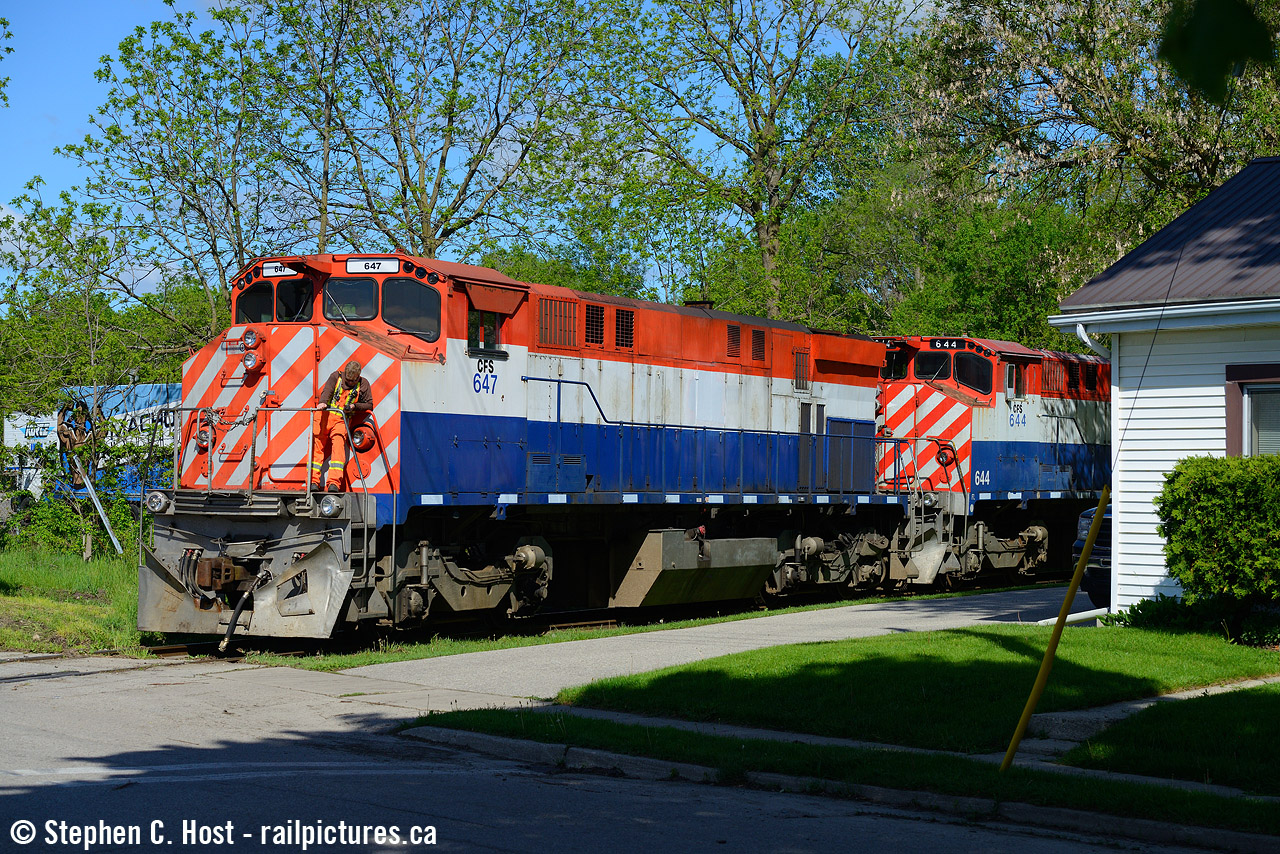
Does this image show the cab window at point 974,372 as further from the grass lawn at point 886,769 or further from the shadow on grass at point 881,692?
the grass lawn at point 886,769

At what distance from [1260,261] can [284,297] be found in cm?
1137

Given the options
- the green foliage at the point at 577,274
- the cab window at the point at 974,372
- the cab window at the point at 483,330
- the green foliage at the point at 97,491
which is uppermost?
the green foliage at the point at 577,274

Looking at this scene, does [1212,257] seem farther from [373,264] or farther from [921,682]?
[373,264]

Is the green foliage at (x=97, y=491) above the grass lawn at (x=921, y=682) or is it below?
above

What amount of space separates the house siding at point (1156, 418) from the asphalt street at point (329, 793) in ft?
24.2

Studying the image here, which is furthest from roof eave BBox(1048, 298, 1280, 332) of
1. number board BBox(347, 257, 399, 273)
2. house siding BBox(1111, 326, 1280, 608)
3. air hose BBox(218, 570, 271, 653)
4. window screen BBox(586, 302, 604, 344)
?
air hose BBox(218, 570, 271, 653)

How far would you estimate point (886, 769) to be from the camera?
25.8 feet

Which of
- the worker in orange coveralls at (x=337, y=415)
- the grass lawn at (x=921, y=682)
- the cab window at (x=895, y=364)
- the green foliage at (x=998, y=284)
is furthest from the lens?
the green foliage at (x=998, y=284)

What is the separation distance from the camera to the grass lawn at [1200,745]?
7.71 m

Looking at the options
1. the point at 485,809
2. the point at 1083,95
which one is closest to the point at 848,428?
the point at 1083,95

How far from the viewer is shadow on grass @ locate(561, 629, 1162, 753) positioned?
935 cm

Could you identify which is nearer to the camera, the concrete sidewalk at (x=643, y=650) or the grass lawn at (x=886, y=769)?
the grass lawn at (x=886, y=769)

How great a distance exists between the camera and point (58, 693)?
437 inches

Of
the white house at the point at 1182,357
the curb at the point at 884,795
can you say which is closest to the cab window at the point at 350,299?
the curb at the point at 884,795
